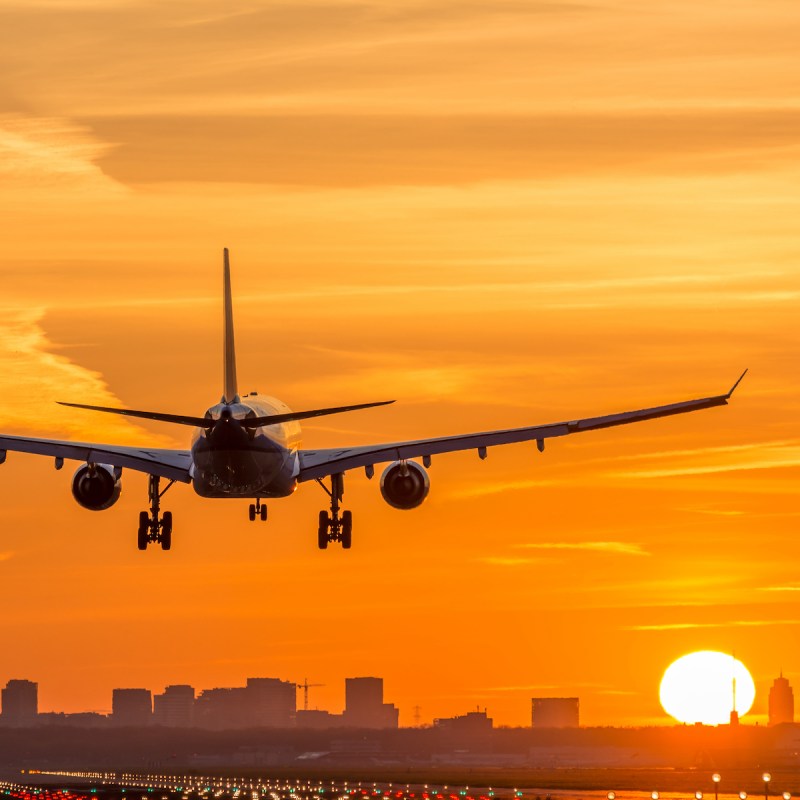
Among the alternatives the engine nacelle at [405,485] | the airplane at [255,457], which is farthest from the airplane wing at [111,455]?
the engine nacelle at [405,485]

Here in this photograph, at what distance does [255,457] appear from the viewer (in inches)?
3666

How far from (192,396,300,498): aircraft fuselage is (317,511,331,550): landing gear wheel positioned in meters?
8.86

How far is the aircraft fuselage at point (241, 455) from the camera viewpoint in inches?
3602

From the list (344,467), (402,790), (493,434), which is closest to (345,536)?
(344,467)

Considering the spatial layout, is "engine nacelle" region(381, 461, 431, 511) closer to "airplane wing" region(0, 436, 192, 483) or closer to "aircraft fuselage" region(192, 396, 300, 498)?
"aircraft fuselage" region(192, 396, 300, 498)

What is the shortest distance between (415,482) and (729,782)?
7921 centimetres

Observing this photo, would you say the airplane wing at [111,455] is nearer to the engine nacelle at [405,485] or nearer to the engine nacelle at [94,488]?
the engine nacelle at [94,488]

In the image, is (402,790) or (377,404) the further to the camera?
(402,790)

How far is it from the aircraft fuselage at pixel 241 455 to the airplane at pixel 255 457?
0.05 metres

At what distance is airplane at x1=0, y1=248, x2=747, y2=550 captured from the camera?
92.4 meters

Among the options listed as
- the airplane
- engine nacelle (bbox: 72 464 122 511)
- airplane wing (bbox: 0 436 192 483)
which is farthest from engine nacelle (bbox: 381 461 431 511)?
engine nacelle (bbox: 72 464 122 511)

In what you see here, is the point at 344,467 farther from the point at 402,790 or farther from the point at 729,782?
the point at 729,782

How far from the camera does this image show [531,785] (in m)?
182

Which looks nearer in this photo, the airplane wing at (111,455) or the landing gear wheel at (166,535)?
the airplane wing at (111,455)
